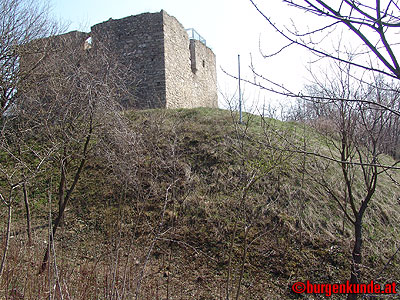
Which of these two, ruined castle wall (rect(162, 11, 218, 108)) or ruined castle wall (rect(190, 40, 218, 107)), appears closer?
ruined castle wall (rect(162, 11, 218, 108))

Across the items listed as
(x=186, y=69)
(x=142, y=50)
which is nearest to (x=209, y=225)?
(x=142, y=50)

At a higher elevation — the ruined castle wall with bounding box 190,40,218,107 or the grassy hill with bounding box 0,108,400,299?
the ruined castle wall with bounding box 190,40,218,107

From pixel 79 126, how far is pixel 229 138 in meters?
3.81

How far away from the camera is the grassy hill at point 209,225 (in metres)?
3.89

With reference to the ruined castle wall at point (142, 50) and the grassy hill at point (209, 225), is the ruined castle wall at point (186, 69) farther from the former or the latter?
the grassy hill at point (209, 225)

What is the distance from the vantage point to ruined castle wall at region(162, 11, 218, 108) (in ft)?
35.2

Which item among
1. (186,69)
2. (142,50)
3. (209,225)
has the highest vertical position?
(142,50)

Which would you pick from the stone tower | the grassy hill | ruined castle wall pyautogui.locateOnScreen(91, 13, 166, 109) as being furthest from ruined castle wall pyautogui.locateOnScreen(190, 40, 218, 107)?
the grassy hill

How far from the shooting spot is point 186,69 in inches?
475

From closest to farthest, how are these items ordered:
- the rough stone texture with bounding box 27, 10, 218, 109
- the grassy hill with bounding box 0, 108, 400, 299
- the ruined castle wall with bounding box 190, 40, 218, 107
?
1. the grassy hill with bounding box 0, 108, 400, 299
2. the rough stone texture with bounding box 27, 10, 218, 109
3. the ruined castle wall with bounding box 190, 40, 218, 107

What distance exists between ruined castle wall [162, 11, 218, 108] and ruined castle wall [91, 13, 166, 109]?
25cm

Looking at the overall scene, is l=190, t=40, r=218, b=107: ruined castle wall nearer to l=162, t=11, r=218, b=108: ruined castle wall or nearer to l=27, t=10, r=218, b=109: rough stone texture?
l=162, t=11, r=218, b=108: ruined castle wall

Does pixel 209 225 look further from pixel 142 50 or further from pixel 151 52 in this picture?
pixel 142 50

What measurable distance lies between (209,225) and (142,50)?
24.2 ft
